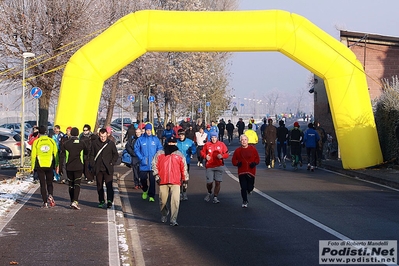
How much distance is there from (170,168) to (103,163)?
8.09 ft

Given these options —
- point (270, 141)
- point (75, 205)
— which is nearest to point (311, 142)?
point (270, 141)

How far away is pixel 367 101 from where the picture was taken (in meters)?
23.3

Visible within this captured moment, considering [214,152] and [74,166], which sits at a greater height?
[214,152]

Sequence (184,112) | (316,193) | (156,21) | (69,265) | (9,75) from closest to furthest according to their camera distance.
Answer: (69,265)
(316,193)
(156,21)
(9,75)
(184,112)

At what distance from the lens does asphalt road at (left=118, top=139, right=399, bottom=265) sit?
9.66 meters

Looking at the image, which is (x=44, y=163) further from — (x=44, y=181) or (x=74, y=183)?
(x=74, y=183)

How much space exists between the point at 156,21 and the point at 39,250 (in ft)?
42.9

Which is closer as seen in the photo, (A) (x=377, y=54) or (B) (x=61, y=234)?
(B) (x=61, y=234)

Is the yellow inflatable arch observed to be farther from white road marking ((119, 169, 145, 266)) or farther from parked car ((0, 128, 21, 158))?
parked car ((0, 128, 21, 158))

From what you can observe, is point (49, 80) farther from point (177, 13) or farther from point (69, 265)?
point (69, 265)

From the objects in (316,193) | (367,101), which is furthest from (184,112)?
(316,193)

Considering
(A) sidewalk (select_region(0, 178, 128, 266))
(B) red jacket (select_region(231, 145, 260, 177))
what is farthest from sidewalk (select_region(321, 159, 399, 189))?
(A) sidewalk (select_region(0, 178, 128, 266))

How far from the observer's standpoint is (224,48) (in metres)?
21.8

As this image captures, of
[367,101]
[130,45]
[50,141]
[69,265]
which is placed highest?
[130,45]
